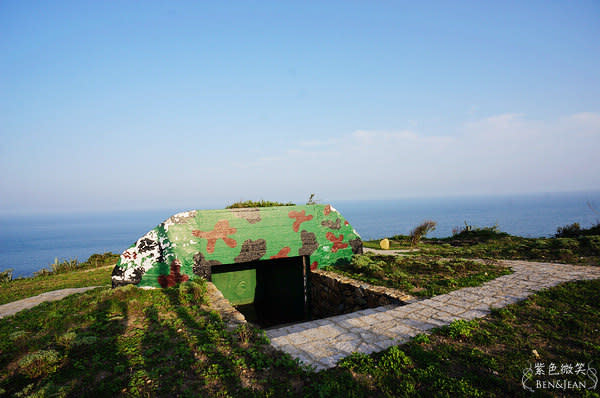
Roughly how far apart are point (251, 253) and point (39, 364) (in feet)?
20.4

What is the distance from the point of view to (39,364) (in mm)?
4082

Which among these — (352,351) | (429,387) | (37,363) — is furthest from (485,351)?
(37,363)

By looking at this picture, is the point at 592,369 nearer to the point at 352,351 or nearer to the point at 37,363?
the point at 352,351

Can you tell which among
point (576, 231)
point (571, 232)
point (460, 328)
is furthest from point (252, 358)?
point (576, 231)

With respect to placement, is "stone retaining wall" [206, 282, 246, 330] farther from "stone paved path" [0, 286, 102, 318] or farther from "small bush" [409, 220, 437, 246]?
"small bush" [409, 220, 437, 246]

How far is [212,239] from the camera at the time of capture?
9.52 metres

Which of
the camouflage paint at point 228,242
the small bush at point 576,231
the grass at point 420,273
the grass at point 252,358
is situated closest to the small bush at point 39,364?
the grass at point 252,358

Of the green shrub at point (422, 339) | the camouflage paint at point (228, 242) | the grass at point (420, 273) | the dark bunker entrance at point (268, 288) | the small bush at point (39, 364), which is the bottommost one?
the dark bunker entrance at point (268, 288)

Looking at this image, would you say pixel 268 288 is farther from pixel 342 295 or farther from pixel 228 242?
pixel 342 295

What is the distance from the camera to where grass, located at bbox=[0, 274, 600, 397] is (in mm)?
3594

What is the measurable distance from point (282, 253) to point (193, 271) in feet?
10.3

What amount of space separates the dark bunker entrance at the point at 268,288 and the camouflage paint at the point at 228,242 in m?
1.21

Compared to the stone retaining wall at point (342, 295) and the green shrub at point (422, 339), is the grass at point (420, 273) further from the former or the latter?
the green shrub at point (422, 339)

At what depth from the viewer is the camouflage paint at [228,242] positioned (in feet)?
29.1
